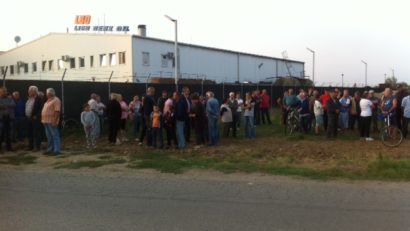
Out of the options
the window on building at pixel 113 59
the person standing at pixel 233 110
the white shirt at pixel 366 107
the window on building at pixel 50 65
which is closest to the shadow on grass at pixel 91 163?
the person standing at pixel 233 110

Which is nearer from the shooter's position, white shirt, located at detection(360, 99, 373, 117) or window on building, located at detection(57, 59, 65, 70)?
white shirt, located at detection(360, 99, 373, 117)

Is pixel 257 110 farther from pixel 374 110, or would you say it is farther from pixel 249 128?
pixel 374 110

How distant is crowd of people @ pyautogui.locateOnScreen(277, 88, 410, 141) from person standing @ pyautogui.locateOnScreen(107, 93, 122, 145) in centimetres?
655

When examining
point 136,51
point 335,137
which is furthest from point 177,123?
point 136,51

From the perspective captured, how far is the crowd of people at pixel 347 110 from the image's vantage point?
16.8 metres

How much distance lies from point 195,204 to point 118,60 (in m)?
46.1

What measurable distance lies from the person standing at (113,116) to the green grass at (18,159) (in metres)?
3.25

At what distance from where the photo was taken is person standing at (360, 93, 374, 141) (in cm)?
1677

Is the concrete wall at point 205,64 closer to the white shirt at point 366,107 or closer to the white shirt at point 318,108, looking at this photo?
the white shirt at point 318,108

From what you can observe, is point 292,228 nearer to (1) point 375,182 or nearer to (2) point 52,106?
(1) point 375,182

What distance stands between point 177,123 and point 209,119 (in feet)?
4.51

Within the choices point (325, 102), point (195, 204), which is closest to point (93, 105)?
point (325, 102)

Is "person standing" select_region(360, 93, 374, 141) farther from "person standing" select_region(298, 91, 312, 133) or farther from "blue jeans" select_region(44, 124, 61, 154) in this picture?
"blue jeans" select_region(44, 124, 61, 154)

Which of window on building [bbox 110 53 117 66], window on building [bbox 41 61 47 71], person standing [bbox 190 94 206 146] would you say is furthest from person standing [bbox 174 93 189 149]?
window on building [bbox 41 61 47 71]
